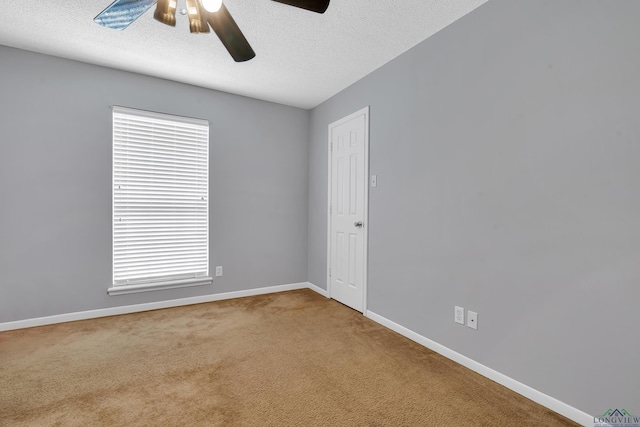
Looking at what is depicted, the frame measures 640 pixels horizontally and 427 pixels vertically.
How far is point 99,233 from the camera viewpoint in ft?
10.4

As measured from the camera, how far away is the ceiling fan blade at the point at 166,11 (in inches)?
65.4

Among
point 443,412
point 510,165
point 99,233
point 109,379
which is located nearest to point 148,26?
point 99,233

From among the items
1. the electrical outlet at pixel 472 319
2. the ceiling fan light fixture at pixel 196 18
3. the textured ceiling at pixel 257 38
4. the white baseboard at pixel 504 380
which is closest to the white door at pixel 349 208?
the textured ceiling at pixel 257 38

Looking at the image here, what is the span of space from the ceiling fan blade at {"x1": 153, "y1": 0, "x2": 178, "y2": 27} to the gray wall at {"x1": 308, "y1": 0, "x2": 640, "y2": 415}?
→ 79.3 inches

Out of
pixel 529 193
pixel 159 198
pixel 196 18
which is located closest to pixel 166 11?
pixel 196 18

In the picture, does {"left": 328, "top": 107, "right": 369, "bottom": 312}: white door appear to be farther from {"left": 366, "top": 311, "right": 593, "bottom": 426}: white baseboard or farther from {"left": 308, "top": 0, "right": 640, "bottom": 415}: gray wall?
{"left": 366, "top": 311, "right": 593, "bottom": 426}: white baseboard

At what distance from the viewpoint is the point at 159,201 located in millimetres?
3492

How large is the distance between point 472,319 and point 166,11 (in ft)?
9.44

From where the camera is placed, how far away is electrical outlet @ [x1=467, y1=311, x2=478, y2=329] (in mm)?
2182

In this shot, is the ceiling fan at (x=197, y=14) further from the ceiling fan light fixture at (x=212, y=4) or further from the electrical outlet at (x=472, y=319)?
the electrical outlet at (x=472, y=319)

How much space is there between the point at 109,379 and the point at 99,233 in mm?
1728

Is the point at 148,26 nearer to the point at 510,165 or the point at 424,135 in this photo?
the point at 424,135

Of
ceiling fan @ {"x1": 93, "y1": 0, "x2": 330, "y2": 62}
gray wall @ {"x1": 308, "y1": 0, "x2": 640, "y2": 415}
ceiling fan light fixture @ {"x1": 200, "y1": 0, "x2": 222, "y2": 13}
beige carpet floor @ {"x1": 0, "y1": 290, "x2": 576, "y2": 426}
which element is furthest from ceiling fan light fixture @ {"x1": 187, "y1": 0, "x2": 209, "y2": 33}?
beige carpet floor @ {"x1": 0, "y1": 290, "x2": 576, "y2": 426}

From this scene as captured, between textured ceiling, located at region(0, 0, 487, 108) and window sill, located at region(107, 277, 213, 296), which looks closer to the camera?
textured ceiling, located at region(0, 0, 487, 108)
